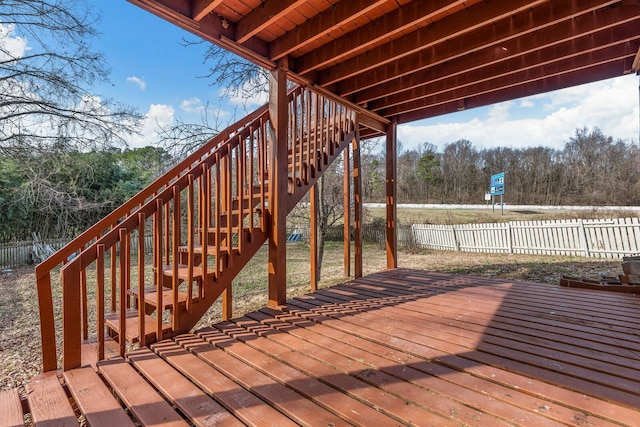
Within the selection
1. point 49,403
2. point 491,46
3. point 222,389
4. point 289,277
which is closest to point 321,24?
point 491,46

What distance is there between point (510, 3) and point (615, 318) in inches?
105

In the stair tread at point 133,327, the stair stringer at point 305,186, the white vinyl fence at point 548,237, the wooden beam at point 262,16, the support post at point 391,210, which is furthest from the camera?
the white vinyl fence at point 548,237

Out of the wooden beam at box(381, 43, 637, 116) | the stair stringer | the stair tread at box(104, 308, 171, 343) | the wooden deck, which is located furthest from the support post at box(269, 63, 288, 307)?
the wooden beam at box(381, 43, 637, 116)

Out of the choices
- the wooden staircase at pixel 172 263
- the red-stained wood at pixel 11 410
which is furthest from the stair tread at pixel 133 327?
the red-stained wood at pixel 11 410

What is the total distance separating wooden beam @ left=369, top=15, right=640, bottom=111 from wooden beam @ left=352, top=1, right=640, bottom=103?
14 mm

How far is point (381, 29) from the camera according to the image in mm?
2609

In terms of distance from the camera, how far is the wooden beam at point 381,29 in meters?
2.31

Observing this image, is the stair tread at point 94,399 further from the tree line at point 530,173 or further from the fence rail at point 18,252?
the fence rail at point 18,252

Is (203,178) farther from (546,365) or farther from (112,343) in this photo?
(546,365)

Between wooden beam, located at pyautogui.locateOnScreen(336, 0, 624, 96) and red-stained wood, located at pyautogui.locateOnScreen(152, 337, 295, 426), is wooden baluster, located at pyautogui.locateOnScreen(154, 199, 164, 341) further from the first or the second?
wooden beam, located at pyautogui.locateOnScreen(336, 0, 624, 96)

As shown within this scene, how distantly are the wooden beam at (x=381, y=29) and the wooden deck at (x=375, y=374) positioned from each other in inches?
96.6

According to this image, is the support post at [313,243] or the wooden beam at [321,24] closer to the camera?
the wooden beam at [321,24]

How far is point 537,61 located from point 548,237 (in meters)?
6.66

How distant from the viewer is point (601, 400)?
1.34 m
